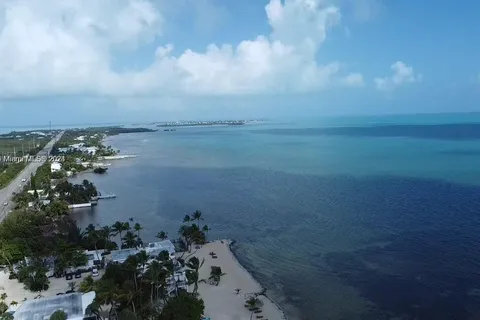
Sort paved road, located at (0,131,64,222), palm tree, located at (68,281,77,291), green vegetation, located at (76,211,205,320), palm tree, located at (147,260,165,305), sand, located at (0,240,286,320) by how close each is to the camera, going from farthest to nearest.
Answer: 1. paved road, located at (0,131,64,222)
2. palm tree, located at (68,281,77,291)
3. sand, located at (0,240,286,320)
4. palm tree, located at (147,260,165,305)
5. green vegetation, located at (76,211,205,320)

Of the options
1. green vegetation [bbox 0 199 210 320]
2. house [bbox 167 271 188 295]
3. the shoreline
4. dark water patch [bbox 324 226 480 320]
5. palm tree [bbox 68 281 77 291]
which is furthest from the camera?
palm tree [bbox 68 281 77 291]

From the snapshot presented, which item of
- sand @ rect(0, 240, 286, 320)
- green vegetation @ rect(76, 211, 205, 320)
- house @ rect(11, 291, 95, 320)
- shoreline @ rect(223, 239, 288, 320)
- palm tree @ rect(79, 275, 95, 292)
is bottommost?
shoreline @ rect(223, 239, 288, 320)

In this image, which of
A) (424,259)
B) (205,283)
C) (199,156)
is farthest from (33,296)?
(199,156)

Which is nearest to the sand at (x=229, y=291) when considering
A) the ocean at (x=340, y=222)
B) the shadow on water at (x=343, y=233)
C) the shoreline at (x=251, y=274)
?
the shoreline at (x=251, y=274)

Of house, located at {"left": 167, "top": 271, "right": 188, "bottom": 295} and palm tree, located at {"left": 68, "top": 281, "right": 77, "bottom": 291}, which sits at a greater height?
house, located at {"left": 167, "top": 271, "right": 188, "bottom": 295}

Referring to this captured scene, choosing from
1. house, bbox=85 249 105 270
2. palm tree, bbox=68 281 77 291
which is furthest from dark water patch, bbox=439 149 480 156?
palm tree, bbox=68 281 77 291

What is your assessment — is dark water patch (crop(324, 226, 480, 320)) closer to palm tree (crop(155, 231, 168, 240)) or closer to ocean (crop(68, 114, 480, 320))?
ocean (crop(68, 114, 480, 320))
